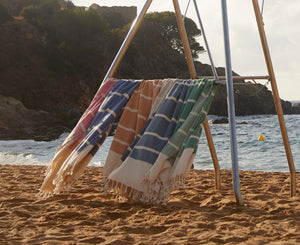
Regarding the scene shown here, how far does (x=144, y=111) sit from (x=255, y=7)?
1.17 m

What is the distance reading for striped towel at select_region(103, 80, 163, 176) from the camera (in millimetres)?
2908

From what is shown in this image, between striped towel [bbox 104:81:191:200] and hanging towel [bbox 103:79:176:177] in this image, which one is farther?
hanging towel [bbox 103:79:176:177]

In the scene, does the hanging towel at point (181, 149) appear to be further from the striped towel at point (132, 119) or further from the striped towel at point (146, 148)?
the striped towel at point (132, 119)

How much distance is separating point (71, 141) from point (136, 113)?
0.59 metres

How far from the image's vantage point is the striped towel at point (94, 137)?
282 cm

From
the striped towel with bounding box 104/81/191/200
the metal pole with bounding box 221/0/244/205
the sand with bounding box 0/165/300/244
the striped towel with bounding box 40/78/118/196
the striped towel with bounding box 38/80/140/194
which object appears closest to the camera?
the sand with bounding box 0/165/300/244

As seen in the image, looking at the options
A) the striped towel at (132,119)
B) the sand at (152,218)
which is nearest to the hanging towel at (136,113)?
the striped towel at (132,119)

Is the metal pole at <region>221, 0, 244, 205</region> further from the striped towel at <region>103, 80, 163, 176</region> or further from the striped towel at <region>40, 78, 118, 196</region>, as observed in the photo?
the striped towel at <region>40, 78, 118, 196</region>

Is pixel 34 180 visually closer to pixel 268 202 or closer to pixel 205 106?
pixel 205 106

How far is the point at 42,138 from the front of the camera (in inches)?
507

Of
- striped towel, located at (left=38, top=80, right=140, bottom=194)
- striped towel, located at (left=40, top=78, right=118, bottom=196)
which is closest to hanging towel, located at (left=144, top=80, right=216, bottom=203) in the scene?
striped towel, located at (left=38, top=80, right=140, bottom=194)

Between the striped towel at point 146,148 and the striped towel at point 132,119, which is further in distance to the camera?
the striped towel at point 132,119

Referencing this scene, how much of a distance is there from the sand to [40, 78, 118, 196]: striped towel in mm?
137

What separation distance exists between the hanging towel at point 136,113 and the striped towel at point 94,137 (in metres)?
0.08
